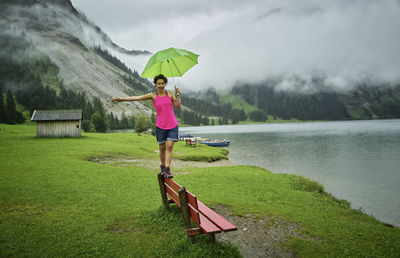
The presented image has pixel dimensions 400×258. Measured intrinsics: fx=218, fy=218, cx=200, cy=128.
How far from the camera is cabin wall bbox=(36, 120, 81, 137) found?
1890 inches

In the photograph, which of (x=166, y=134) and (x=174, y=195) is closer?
(x=174, y=195)

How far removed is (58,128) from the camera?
4941 cm

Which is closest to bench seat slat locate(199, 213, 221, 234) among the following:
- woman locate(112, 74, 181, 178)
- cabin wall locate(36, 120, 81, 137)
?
woman locate(112, 74, 181, 178)

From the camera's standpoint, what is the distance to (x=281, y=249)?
7.83 meters

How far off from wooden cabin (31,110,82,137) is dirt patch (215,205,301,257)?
4989cm

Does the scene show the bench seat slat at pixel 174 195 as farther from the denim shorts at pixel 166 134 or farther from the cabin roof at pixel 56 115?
the cabin roof at pixel 56 115

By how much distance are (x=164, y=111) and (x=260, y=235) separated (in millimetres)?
6347

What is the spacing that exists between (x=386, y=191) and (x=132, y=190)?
27018mm

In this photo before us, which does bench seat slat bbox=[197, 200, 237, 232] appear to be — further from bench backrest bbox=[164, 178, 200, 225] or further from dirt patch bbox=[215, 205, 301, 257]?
dirt patch bbox=[215, 205, 301, 257]

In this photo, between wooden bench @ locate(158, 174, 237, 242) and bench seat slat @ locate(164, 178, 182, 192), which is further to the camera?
bench seat slat @ locate(164, 178, 182, 192)

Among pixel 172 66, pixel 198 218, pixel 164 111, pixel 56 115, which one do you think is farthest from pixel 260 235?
pixel 56 115

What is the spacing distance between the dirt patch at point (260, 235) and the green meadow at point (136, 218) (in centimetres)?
42

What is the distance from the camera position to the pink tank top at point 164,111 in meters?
7.60

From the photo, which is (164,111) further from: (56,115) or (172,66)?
(56,115)
